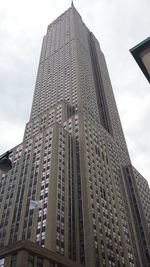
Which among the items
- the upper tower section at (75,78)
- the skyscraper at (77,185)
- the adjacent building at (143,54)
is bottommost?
the adjacent building at (143,54)

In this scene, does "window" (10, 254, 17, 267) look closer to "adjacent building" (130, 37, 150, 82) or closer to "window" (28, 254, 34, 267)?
"window" (28, 254, 34, 267)

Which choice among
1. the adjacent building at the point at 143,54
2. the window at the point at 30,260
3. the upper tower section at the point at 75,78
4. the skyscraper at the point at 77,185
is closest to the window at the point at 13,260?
the window at the point at 30,260

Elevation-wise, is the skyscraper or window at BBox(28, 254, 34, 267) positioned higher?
the skyscraper

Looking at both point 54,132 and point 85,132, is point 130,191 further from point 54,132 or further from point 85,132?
point 54,132

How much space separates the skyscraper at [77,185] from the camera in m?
68.6

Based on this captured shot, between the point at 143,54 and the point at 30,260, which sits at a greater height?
the point at 30,260

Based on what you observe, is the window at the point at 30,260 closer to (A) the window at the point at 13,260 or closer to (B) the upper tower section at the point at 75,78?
(A) the window at the point at 13,260

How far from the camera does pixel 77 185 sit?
276 ft

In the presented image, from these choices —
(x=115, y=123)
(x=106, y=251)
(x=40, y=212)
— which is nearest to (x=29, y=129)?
(x=115, y=123)

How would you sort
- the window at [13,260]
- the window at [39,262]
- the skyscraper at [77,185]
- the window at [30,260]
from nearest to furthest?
1. the window at [13,260]
2. the window at [30,260]
3. the window at [39,262]
4. the skyscraper at [77,185]

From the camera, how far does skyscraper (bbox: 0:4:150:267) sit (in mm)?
68562

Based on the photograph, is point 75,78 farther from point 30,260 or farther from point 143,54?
point 143,54

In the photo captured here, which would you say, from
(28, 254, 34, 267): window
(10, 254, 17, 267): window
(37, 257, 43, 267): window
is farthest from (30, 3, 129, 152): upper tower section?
(10, 254, 17, 267): window

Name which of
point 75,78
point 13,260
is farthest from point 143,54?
point 75,78
